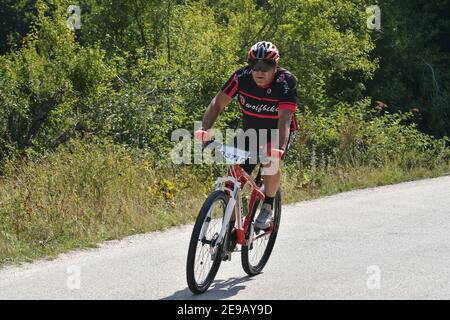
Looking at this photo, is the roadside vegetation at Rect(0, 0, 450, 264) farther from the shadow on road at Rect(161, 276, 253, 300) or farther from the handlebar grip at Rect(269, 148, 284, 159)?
the handlebar grip at Rect(269, 148, 284, 159)

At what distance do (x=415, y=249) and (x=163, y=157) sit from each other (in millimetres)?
5685

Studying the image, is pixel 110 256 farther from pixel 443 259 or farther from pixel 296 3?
pixel 296 3

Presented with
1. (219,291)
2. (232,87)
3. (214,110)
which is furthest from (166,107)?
(219,291)

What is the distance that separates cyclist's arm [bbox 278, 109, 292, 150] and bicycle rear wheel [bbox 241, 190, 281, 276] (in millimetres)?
709

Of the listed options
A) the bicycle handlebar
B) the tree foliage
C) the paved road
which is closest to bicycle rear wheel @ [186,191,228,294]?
the paved road

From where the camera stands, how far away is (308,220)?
10117mm

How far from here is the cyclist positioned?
700 cm

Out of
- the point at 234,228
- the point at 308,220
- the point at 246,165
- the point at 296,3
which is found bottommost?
the point at 308,220

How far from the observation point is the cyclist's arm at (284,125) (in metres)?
6.90

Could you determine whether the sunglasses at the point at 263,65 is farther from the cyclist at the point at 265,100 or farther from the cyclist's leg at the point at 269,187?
the cyclist's leg at the point at 269,187

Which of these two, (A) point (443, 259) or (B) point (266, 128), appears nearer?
(B) point (266, 128)

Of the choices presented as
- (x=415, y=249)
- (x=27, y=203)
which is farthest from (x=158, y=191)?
(x=415, y=249)
